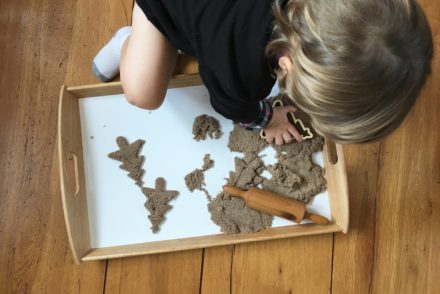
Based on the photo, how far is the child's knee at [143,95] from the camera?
0.83 m

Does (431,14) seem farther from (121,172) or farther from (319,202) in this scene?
(121,172)

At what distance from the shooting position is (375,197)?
90cm

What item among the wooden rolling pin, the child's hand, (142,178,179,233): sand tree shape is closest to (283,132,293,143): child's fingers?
the child's hand

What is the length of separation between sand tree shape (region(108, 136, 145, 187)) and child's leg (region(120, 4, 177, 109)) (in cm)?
8

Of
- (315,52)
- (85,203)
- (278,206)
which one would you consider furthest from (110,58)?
Result: (315,52)

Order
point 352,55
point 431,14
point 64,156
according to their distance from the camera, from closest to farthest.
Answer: point 352,55 → point 64,156 → point 431,14

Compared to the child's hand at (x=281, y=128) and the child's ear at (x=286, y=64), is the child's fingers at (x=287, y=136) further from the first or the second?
the child's ear at (x=286, y=64)

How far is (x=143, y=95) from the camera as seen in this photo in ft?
2.75

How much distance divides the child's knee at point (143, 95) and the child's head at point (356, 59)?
334 millimetres

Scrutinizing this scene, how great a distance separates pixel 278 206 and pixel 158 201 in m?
0.22

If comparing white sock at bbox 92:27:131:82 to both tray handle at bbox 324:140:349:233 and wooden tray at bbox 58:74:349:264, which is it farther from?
tray handle at bbox 324:140:349:233

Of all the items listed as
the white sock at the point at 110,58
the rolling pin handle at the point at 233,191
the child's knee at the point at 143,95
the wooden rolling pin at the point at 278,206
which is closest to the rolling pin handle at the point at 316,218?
the wooden rolling pin at the point at 278,206

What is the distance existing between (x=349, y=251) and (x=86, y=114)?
56 centimetres

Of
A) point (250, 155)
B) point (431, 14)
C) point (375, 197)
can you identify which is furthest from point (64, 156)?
point (431, 14)
